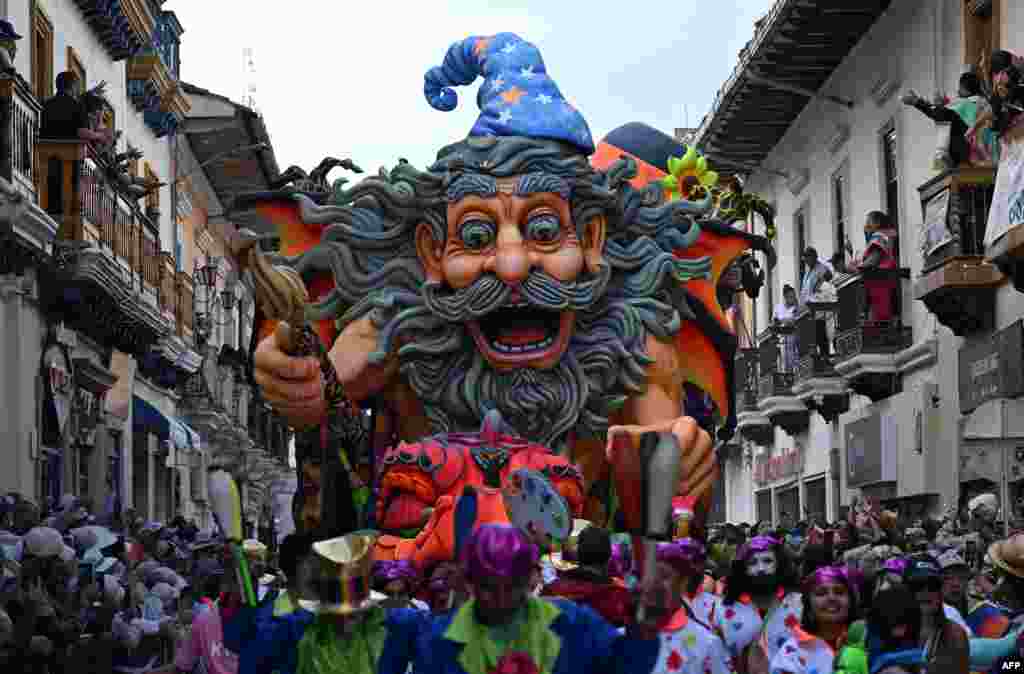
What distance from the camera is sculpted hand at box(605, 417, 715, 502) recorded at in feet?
40.8

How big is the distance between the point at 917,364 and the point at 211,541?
12.1 metres

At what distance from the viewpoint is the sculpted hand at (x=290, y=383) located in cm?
1112

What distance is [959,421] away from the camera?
2395 cm

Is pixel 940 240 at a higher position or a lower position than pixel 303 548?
higher

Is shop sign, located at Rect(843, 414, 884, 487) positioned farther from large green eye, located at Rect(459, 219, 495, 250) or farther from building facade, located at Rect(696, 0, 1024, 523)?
large green eye, located at Rect(459, 219, 495, 250)

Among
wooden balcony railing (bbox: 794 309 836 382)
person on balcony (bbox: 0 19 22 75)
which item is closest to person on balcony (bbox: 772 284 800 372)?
wooden balcony railing (bbox: 794 309 836 382)

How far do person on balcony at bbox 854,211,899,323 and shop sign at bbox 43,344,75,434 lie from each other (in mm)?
9008

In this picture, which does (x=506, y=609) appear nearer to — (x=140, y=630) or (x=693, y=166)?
(x=140, y=630)

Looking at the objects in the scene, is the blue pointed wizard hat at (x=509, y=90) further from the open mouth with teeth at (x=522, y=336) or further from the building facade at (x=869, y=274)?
the building facade at (x=869, y=274)

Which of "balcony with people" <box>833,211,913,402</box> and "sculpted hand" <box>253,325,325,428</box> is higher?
"balcony with people" <box>833,211,913,402</box>

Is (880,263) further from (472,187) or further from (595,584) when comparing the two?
(595,584)

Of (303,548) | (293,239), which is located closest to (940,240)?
(293,239)

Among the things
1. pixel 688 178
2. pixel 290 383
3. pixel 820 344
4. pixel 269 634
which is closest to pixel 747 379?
pixel 820 344

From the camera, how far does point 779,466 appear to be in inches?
1396
